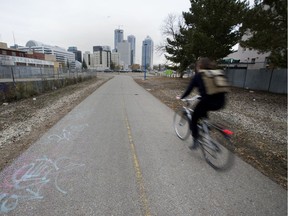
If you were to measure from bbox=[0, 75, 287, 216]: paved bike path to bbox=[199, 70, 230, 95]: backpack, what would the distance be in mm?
1516

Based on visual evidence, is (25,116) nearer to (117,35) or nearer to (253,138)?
(253,138)

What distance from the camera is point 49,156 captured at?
369 centimetres

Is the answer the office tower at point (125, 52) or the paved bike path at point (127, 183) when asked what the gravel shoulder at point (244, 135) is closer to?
the paved bike path at point (127, 183)

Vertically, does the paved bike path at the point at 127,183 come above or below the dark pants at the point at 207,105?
below

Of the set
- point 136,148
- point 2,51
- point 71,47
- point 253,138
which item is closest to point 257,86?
point 253,138

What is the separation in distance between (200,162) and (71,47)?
220m

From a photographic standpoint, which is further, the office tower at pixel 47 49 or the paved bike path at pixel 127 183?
the office tower at pixel 47 49

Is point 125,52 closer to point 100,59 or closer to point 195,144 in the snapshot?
point 100,59

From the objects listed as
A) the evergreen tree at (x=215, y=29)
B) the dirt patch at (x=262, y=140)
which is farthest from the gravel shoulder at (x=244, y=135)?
the evergreen tree at (x=215, y=29)

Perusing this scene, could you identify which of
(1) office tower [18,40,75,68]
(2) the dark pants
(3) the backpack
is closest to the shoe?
(2) the dark pants

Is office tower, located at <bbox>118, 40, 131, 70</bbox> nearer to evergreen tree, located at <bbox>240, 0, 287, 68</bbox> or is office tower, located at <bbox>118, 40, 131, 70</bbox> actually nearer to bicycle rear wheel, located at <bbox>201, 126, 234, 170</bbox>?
evergreen tree, located at <bbox>240, 0, 287, 68</bbox>

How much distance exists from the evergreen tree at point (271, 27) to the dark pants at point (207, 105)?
367 inches

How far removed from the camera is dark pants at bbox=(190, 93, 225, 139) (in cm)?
323

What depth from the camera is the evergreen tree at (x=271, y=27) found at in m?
9.48
